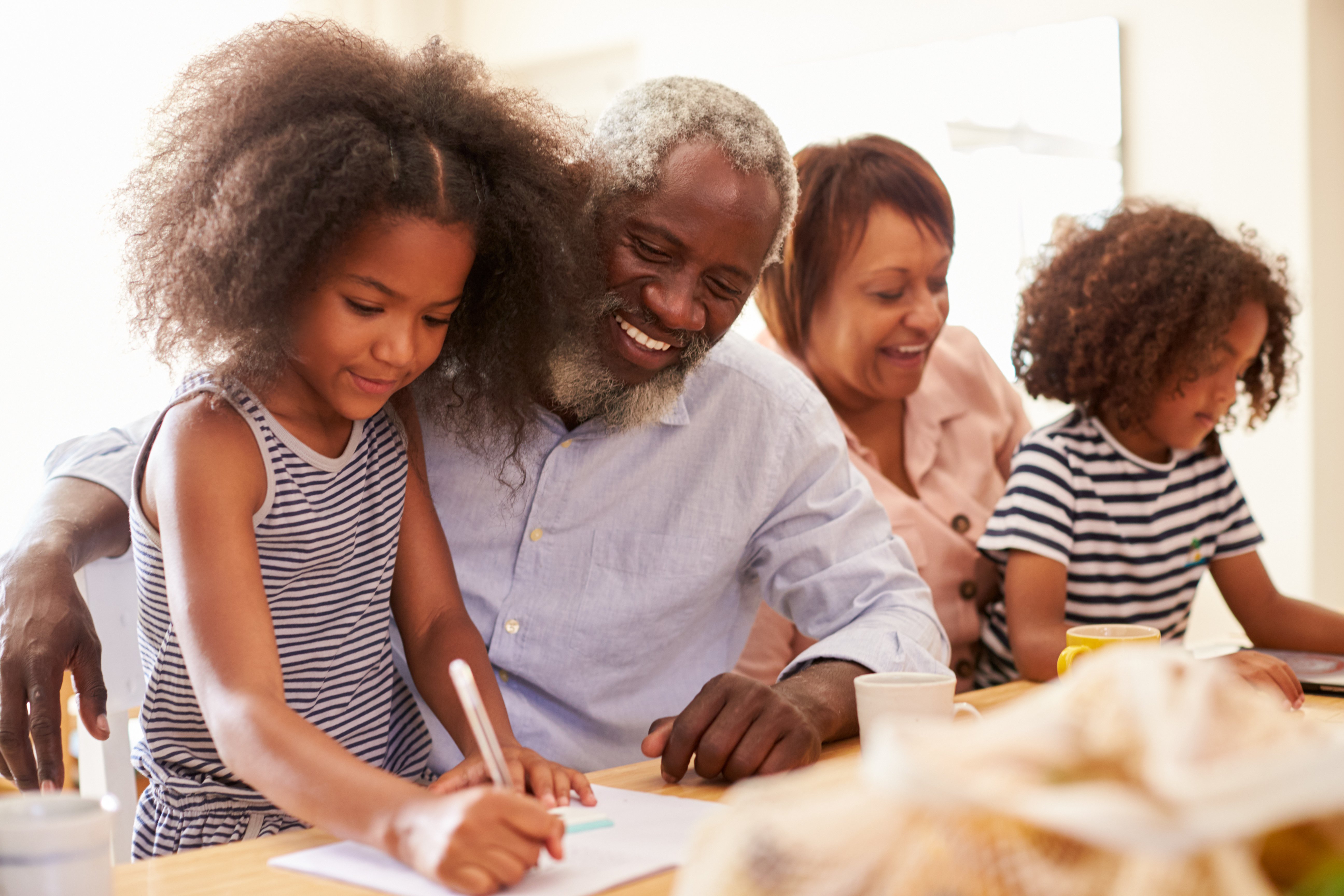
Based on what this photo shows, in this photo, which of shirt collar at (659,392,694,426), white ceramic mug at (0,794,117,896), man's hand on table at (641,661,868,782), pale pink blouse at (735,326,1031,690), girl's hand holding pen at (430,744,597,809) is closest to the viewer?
white ceramic mug at (0,794,117,896)

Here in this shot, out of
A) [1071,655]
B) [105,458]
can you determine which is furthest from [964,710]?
[105,458]

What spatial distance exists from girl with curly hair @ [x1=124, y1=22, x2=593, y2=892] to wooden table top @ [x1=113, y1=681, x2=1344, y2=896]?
0.15ft

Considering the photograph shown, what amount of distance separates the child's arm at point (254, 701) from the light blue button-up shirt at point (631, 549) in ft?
1.49

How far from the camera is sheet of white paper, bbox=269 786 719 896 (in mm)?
874

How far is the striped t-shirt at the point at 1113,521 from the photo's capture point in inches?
75.8

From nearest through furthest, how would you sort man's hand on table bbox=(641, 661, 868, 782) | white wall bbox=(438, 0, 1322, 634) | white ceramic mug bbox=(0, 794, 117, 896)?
white ceramic mug bbox=(0, 794, 117, 896) → man's hand on table bbox=(641, 661, 868, 782) → white wall bbox=(438, 0, 1322, 634)

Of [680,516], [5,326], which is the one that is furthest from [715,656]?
[5,326]

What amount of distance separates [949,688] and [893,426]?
1160 mm

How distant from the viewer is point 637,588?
1.61m

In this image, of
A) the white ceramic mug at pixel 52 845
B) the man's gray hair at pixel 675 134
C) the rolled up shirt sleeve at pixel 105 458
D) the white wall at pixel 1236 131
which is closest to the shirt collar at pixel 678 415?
the man's gray hair at pixel 675 134

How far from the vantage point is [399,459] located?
143 cm

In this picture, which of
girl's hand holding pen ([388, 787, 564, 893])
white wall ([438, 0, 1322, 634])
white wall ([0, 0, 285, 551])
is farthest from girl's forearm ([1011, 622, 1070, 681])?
white wall ([0, 0, 285, 551])

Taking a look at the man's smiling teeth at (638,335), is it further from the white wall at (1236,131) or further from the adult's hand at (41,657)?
the white wall at (1236,131)

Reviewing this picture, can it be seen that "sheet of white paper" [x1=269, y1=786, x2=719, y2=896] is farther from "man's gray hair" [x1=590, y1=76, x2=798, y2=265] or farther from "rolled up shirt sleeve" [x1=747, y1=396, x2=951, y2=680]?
"man's gray hair" [x1=590, y1=76, x2=798, y2=265]
